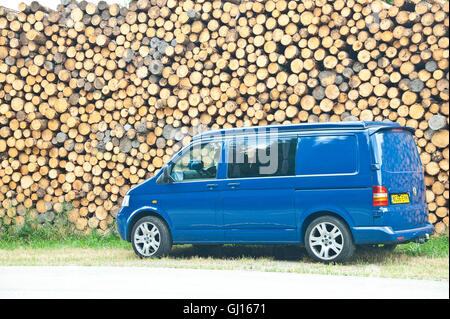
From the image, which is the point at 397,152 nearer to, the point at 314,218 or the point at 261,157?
the point at 314,218

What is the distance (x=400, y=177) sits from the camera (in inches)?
337

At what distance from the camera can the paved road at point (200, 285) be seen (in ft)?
21.8

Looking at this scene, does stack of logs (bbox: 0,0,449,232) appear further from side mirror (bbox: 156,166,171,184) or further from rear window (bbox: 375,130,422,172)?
side mirror (bbox: 156,166,171,184)

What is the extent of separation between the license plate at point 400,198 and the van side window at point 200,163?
2506 mm

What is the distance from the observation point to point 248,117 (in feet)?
38.3

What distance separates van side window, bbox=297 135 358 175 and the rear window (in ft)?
1.06

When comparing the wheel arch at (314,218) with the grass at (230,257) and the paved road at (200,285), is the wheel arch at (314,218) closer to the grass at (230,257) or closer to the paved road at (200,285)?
the grass at (230,257)

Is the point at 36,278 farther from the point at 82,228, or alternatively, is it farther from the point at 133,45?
the point at 133,45

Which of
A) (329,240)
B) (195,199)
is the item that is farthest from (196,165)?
(329,240)

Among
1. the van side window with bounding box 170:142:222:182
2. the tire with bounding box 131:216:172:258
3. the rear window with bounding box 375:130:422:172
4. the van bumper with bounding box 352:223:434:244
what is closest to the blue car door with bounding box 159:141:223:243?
the van side window with bounding box 170:142:222:182

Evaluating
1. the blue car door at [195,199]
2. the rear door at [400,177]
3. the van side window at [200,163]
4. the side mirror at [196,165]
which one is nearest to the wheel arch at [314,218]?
the rear door at [400,177]

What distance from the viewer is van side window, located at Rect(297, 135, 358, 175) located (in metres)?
8.55

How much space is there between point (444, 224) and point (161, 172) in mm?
4402

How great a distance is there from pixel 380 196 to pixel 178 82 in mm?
5160
